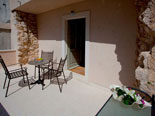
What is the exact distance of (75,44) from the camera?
14.1 ft

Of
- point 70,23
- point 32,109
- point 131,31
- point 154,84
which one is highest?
point 70,23

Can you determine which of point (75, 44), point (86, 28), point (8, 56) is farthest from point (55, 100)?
point (8, 56)

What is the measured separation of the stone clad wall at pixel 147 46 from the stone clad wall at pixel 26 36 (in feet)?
14.5

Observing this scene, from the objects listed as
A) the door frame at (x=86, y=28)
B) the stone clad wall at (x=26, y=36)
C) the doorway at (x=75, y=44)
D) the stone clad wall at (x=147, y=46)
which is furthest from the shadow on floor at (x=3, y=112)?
the stone clad wall at (x=26, y=36)

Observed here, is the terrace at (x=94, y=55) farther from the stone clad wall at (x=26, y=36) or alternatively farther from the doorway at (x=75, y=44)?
the stone clad wall at (x=26, y=36)

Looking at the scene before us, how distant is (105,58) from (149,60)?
1262 mm

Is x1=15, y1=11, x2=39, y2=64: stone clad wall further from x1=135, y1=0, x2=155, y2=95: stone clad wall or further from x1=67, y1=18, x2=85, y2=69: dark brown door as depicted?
x1=135, y1=0, x2=155, y2=95: stone clad wall

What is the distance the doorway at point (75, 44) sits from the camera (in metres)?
3.93

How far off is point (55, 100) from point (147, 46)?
2036 millimetres

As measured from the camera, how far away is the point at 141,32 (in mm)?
1608

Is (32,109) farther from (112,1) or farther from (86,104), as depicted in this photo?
(112,1)

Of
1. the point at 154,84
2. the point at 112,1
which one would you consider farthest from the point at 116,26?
the point at 154,84

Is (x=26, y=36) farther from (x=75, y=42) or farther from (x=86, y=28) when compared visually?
(x=86, y=28)

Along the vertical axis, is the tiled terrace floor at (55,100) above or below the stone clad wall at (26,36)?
below
